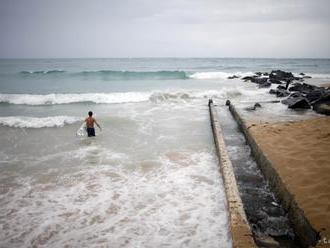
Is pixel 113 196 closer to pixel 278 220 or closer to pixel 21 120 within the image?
pixel 278 220

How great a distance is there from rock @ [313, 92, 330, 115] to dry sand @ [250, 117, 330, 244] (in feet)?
11.9

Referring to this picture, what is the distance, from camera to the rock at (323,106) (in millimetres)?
12634

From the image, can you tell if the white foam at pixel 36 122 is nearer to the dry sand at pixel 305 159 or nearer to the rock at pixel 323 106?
the dry sand at pixel 305 159

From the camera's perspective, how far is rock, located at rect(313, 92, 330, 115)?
497 inches

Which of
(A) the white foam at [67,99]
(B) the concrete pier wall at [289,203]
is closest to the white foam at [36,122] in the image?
(A) the white foam at [67,99]

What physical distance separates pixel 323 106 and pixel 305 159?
27.1ft

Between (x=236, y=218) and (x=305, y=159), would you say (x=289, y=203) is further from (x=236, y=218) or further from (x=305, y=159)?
(x=305, y=159)

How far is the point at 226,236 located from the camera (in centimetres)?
468

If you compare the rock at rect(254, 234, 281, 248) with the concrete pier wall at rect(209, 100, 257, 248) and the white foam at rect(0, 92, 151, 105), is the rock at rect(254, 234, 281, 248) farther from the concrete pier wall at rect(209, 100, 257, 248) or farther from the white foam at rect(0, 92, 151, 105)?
the white foam at rect(0, 92, 151, 105)

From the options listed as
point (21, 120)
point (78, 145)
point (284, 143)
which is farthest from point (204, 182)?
point (21, 120)

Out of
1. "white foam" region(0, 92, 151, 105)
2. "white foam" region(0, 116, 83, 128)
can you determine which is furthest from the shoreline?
"white foam" region(0, 92, 151, 105)

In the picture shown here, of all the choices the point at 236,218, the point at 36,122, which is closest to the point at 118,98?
the point at 36,122

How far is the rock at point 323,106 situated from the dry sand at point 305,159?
3631mm

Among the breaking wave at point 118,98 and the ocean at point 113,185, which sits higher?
the breaking wave at point 118,98
